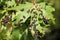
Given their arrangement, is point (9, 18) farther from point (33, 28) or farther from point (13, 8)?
point (33, 28)

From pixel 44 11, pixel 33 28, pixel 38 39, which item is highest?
pixel 44 11

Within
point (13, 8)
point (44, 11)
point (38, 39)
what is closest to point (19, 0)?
point (13, 8)

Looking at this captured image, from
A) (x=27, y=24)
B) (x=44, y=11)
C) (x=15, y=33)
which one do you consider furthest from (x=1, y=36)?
(x=44, y=11)

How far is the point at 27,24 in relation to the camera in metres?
2.07

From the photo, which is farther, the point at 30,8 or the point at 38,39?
the point at 38,39

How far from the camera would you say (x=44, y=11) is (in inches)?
80.9

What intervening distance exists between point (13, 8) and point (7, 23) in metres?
0.15

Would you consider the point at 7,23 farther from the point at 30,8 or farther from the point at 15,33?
the point at 30,8

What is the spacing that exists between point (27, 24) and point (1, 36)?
265 millimetres

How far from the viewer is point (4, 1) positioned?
7.03 ft

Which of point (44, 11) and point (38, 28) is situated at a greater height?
point (44, 11)

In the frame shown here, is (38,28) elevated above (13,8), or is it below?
below

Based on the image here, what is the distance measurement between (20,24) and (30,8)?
0.54 ft

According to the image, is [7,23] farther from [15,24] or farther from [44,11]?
[44,11]
